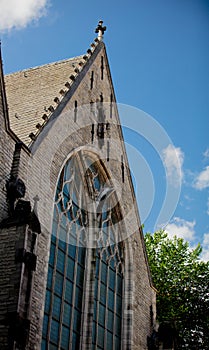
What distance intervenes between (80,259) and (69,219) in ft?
3.54

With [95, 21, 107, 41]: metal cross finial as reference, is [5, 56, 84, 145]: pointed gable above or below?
below

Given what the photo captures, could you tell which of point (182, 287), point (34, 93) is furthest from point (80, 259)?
point (182, 287)

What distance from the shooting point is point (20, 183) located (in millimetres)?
11844

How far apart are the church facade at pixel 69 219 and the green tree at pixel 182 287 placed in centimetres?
627

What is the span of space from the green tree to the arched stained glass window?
7746 millimetres

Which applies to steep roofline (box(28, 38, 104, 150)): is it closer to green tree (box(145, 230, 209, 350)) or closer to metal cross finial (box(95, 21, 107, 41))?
metal cross finial (box(95, 21, 107, 41))

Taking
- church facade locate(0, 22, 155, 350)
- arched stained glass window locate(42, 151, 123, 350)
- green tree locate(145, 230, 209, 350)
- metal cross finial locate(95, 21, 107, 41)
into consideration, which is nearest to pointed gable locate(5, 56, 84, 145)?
church facade locate(0, 22, 155, 350)

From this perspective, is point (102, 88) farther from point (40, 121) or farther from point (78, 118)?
point (40, 121)

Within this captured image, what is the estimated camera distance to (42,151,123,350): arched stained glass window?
13.0 m

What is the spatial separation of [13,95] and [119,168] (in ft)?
12.9

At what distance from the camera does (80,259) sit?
1452 centimetres

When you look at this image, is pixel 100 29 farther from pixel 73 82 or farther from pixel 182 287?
pixel 182 287

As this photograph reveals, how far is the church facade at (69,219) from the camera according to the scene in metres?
11.0

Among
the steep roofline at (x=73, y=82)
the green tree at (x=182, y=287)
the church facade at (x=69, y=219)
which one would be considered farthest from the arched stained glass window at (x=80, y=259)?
the green tree at (x=182, y=287)
